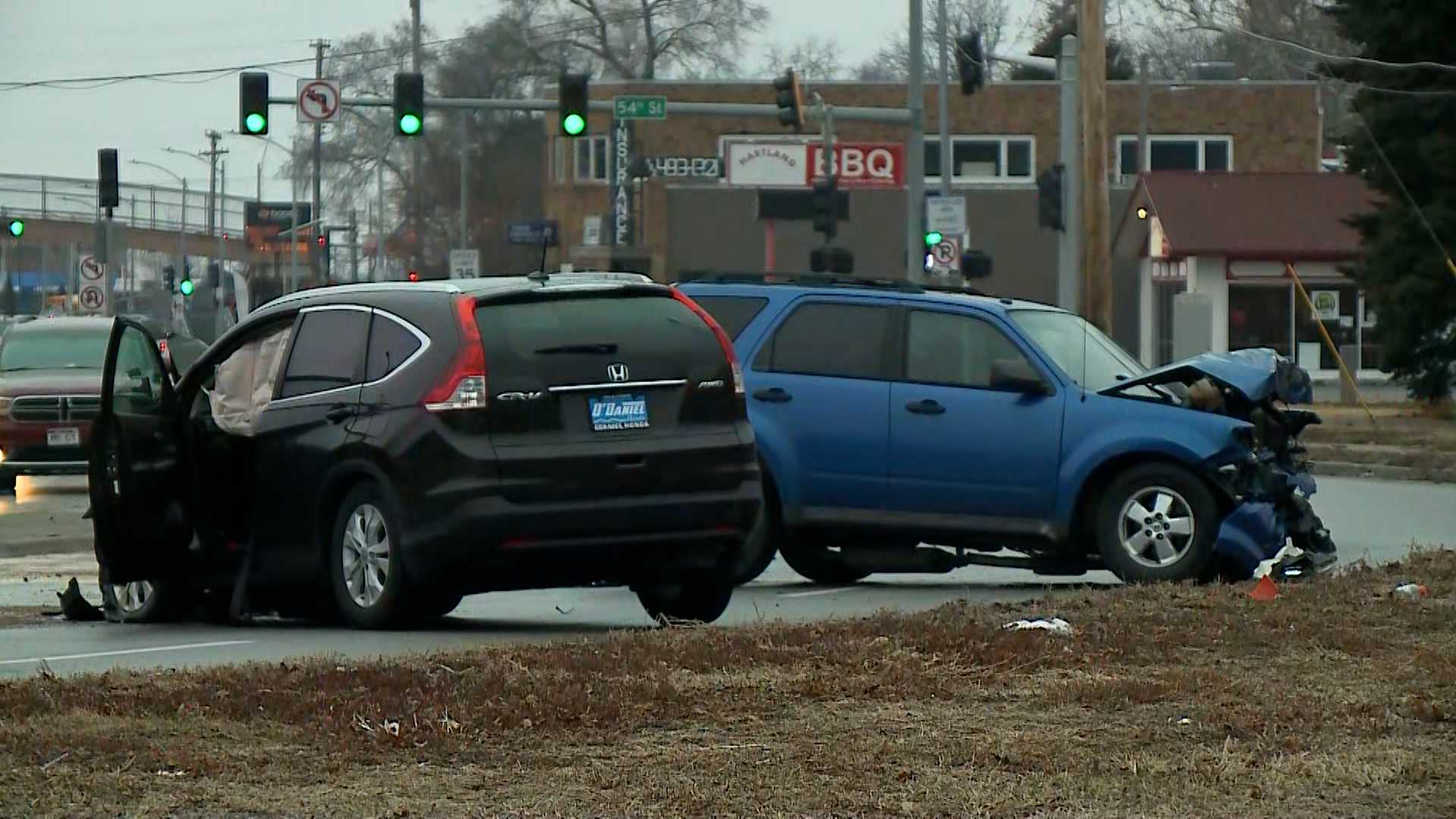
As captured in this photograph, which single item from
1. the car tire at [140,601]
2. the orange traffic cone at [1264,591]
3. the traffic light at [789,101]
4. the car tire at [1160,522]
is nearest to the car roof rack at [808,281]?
the car tire at [1160,522]

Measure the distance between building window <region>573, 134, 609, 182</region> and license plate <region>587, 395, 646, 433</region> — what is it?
215 ft

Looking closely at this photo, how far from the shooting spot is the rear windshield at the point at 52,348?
24.6 m

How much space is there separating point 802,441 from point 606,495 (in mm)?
3201

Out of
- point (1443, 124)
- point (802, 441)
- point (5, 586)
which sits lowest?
point (5, 586)

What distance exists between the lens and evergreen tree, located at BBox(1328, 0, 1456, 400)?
1355 inches

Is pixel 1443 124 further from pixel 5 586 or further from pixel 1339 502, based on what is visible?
pixel 5 586

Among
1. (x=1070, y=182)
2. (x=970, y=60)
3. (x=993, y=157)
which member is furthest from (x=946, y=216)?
(x=993, y=157)

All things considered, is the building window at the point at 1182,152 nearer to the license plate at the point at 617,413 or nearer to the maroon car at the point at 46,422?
the maroon car at the point at 46,422

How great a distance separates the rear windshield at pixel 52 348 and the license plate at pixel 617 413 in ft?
48.4

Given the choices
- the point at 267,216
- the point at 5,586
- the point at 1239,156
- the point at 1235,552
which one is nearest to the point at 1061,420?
the point at 1235,552

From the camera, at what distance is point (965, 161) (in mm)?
72188

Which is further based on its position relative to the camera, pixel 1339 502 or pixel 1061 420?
pixel 1339 502

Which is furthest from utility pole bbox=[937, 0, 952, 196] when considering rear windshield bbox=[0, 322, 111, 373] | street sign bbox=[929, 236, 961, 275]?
rear windshield bbox=[0, 322, 111, 373]

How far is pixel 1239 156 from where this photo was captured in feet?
233
